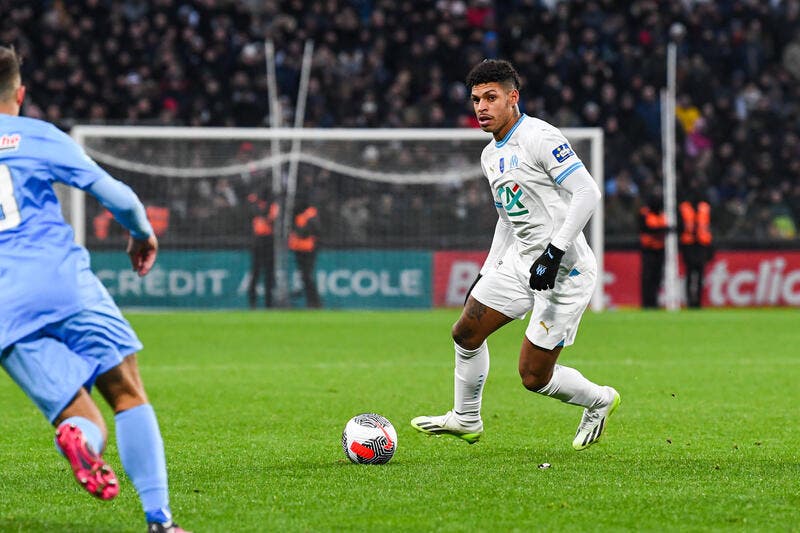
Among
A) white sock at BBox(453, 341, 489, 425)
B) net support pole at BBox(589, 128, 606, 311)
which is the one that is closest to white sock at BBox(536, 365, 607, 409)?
white sock at BBox(453, 341, 489, 425)

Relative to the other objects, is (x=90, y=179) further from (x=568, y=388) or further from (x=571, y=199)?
(x=568, y=388)

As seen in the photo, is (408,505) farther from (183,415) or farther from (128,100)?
(128,100)

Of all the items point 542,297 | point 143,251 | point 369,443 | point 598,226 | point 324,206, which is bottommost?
point 598,226

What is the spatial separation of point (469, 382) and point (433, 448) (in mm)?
410

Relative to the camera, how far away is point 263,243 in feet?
60.2

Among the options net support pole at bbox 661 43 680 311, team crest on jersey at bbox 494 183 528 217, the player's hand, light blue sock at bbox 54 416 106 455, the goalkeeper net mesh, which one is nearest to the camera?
light blue sock at bbox 54 416 106 455

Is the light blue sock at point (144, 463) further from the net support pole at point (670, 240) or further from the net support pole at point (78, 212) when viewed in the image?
the net support pole at point (670, 240)

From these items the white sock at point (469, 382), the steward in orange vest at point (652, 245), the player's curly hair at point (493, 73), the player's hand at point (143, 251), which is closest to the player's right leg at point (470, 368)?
the white sock at point (469, 382)

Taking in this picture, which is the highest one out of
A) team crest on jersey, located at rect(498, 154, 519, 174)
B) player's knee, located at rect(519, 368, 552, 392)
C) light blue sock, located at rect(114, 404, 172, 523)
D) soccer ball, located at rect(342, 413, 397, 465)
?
team crest on jersey, located at rect(498, 154, 519, 174)

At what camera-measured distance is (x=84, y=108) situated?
2127 centimetres

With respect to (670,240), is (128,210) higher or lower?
higher

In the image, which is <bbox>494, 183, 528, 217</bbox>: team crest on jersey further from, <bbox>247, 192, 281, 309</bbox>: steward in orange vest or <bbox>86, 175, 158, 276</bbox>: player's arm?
<bbox>247, 192, 281, 309</bbox>: steward in orange vest

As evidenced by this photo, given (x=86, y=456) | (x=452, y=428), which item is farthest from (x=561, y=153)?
(x=86, y=456)

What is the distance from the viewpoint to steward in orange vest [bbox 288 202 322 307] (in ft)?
60.6
